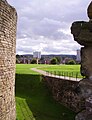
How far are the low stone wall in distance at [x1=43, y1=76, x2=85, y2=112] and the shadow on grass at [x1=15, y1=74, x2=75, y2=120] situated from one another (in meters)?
0.50

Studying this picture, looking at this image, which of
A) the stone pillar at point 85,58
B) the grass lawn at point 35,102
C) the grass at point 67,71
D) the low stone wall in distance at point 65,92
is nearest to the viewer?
the stone pillar at point 85,58

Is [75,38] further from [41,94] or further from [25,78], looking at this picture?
[25,78]

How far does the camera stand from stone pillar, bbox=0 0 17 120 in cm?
1020

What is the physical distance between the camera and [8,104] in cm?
1177

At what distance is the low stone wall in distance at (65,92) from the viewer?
22.2 metres

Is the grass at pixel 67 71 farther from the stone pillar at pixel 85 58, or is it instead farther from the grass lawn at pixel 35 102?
the stone pillar at pixel 85 58

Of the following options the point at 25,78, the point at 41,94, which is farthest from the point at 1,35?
the point at 25,78

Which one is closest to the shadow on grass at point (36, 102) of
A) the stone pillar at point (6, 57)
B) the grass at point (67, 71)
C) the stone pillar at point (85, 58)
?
the grass at point (67, 71)

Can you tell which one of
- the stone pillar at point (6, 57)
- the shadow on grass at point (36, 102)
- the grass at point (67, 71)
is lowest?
the shadow on grass at point (36, 102)

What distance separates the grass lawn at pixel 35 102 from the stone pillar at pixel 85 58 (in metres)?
13.5

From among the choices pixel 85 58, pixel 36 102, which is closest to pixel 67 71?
pixel 36 102

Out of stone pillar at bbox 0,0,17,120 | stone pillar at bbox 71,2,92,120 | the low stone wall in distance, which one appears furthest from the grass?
stone pillar at bbox 71,2,92,120

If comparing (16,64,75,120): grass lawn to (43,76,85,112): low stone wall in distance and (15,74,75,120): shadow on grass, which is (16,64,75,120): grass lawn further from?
(43,76,85,112): low stone wall in distance

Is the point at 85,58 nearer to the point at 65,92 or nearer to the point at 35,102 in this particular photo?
the point at 35,102
